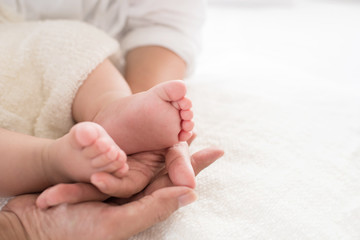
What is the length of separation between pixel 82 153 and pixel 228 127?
40 centimetres

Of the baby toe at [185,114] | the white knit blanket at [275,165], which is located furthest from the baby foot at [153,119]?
the white knit blanket at [275,165]

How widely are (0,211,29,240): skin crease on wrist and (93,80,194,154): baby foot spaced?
17cm

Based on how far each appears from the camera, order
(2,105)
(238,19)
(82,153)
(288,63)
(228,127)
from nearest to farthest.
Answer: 1. (82,153)
2. (2,105)
3. (228,127)
4. (288,63)
5. (238,19)

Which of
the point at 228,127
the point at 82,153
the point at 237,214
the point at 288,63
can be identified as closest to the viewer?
the point at 82,153

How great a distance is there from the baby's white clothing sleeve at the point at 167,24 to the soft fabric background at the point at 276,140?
107mm

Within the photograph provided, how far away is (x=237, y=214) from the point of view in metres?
0.60

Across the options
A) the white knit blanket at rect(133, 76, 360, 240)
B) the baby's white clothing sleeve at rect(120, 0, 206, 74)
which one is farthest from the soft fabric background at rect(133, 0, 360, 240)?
the baby's white clothing sleeve at rect(120, 0, 206, 74)

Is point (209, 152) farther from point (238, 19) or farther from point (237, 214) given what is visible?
point (238, 19)

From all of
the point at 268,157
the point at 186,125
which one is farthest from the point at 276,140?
the point at 186,125

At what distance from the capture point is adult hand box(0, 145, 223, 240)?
49 centimetres

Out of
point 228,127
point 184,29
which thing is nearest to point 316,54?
point 184,29

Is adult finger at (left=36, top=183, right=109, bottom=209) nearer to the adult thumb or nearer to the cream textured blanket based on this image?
the adult thumb

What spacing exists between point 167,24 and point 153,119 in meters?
0.52

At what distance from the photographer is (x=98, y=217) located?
0.50 m
